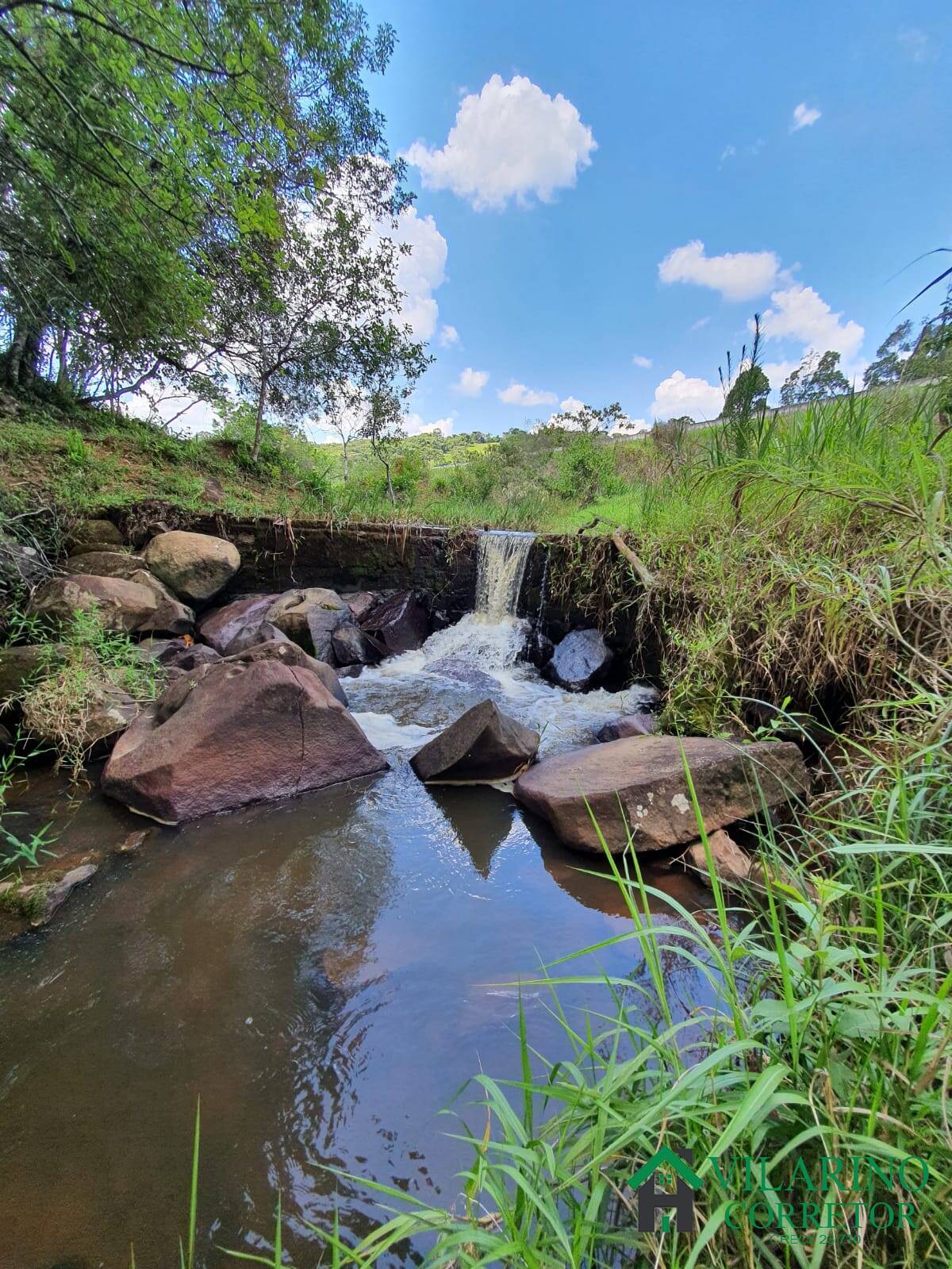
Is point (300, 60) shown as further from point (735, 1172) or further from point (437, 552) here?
point (735, 1172)

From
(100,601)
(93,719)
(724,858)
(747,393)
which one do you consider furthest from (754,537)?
(100,601)

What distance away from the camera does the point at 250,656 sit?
3.87 metres

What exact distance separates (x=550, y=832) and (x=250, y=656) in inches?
98.3

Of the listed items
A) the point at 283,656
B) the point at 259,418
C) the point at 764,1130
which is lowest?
the point at 764,1130

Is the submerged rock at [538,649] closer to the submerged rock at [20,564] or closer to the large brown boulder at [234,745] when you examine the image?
the large brown boulder at [234,745]

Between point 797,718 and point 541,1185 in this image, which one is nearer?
point 541,1185

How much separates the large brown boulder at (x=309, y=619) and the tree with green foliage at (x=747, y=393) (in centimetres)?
470

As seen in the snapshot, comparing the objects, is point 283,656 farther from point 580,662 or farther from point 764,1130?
point 764,1130

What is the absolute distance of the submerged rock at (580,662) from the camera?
5633 millimetres

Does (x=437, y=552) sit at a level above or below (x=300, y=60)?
below

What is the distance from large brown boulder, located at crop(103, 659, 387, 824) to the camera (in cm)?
308

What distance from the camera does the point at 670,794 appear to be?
2791 mm

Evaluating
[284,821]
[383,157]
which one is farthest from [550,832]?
[383,157]

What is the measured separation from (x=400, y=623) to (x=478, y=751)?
3.62 m
